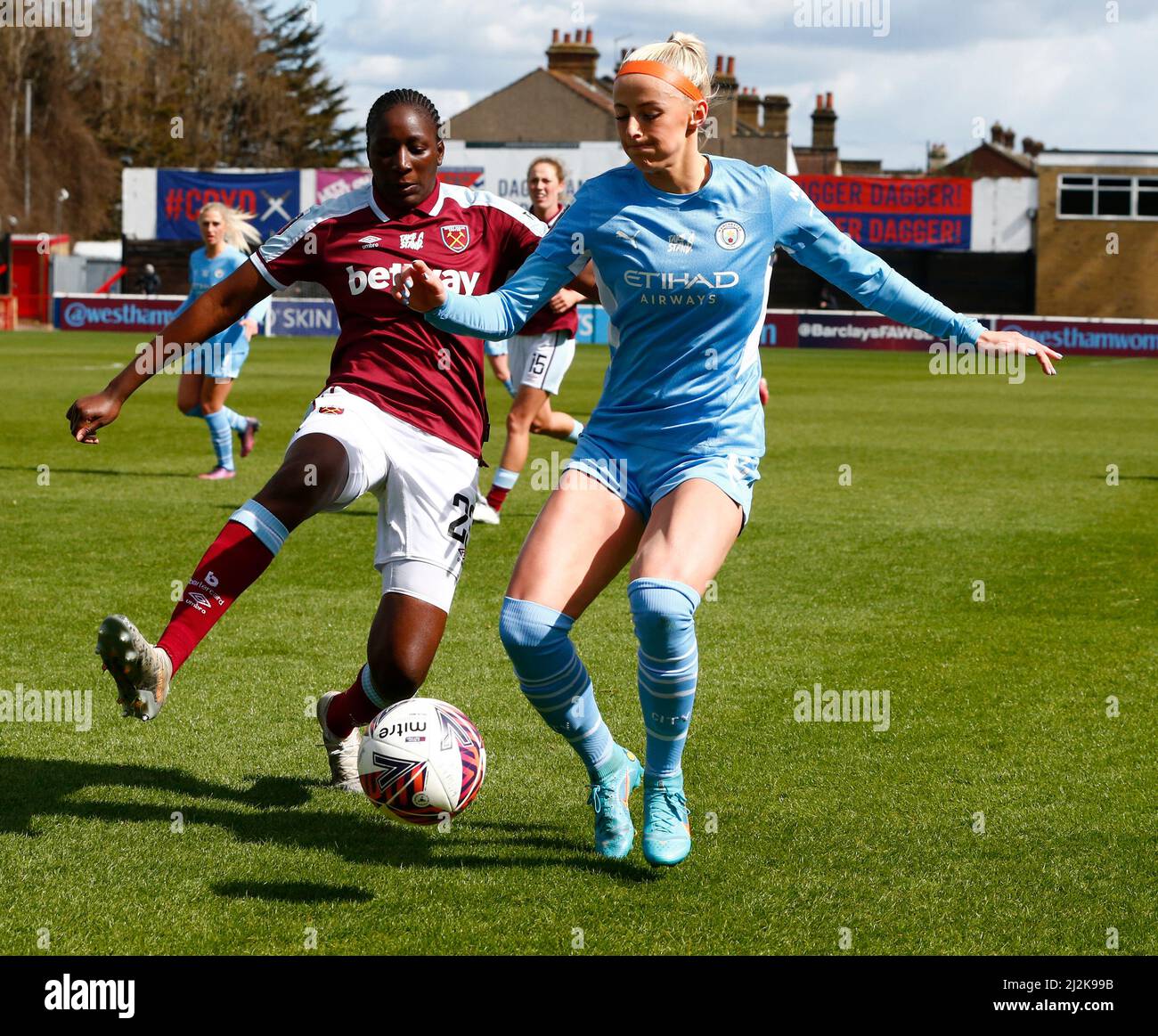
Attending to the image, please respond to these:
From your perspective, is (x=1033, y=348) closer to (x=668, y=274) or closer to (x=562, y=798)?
(x=668, y=274)

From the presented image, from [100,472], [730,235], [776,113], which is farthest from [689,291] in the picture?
[776,113]

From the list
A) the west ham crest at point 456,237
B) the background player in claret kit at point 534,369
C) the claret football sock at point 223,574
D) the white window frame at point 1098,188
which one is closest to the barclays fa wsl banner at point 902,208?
the white window frame at point 1098,188

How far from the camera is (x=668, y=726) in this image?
14.2ft

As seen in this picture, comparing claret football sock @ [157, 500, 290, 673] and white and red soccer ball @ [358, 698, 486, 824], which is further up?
claret football sock @ [157, 500, 290, 673]

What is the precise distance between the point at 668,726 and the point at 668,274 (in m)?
1.25

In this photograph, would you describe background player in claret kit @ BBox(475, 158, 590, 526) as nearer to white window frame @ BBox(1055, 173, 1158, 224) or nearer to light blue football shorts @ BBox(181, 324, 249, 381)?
light blue football shorts @ BBox(181, 324, 249, 381)

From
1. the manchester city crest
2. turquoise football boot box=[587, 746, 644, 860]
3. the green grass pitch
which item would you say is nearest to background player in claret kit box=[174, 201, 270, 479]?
the green grass pitch

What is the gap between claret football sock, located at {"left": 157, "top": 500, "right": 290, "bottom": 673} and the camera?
4445mm

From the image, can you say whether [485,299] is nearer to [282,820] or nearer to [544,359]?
[282,820]

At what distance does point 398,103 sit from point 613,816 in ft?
7.58

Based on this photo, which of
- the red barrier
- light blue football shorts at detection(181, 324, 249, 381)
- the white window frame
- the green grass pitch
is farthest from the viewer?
the red barrier

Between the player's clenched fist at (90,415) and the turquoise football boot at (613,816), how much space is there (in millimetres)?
1811

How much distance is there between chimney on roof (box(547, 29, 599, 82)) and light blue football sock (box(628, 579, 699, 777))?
2694 inches
